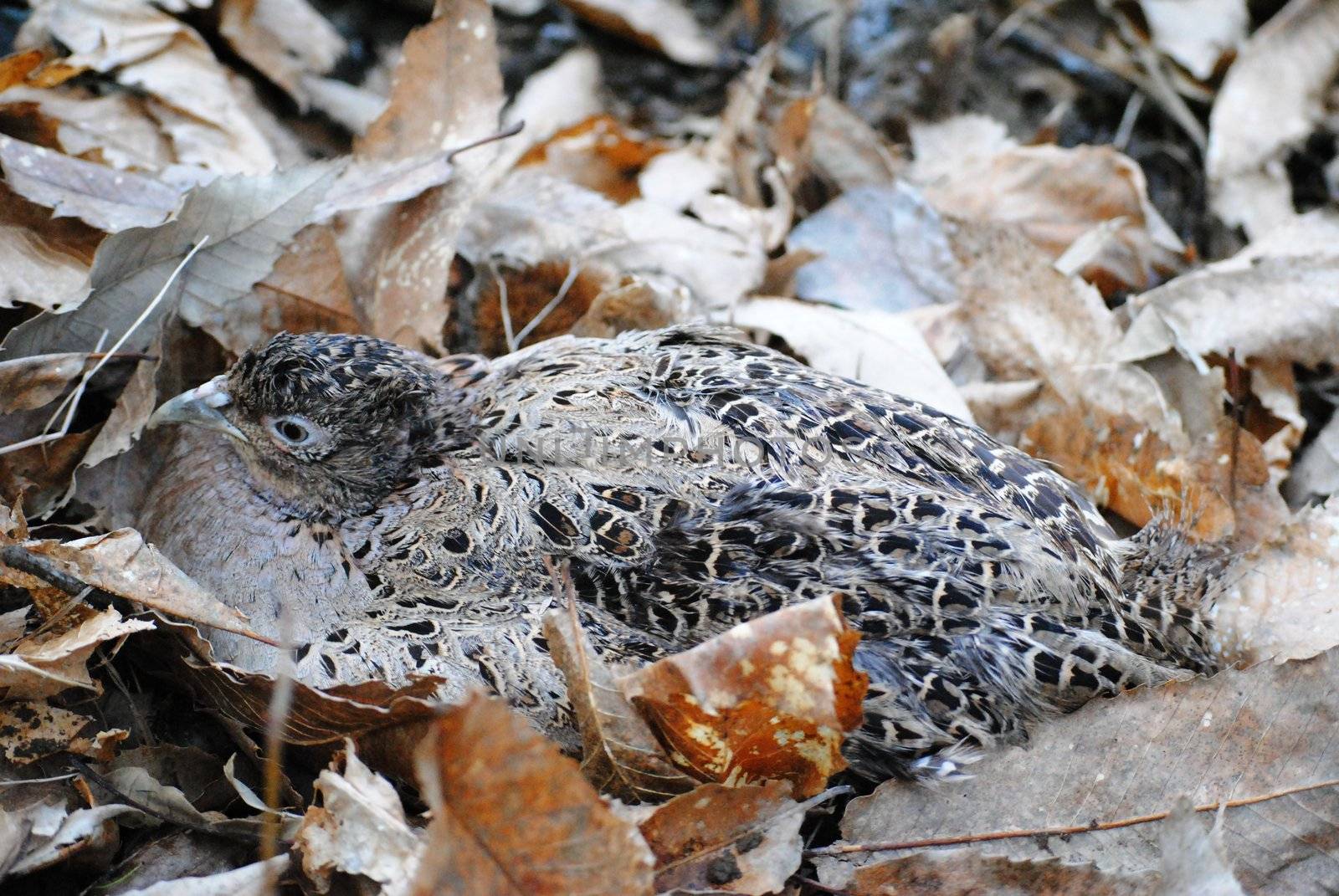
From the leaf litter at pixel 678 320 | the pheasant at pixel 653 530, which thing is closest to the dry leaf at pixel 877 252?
the leaf litter at pixel 678 320

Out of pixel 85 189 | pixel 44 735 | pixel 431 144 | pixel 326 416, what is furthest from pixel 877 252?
pixel 44 735

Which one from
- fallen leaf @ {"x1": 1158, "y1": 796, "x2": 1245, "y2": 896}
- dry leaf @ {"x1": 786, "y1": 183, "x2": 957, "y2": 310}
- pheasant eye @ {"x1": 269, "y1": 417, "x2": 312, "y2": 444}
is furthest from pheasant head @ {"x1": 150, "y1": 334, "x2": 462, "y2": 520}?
fallen leaf @ {"x1": 1158, "y1": 796, "x2": 1245, "y2": 896}

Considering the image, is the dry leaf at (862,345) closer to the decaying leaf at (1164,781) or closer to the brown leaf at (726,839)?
the decaying leaf at (1164,781)

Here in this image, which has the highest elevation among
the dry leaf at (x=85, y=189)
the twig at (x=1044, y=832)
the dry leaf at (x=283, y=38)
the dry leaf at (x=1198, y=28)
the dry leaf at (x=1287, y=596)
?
the dry leaf at (x=1198, y=28)

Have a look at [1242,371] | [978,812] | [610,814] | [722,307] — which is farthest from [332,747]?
[1242,371]

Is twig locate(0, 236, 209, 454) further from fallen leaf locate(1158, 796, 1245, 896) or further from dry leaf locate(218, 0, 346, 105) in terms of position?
fallen leaf locate(1158, 796, 1245, 896)

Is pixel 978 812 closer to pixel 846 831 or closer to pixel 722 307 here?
pixel 846 831

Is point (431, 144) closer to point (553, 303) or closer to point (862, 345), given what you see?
point (553, 303)

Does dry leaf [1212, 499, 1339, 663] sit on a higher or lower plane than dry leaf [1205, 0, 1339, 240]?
lower
